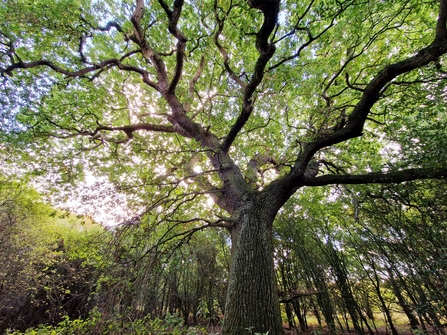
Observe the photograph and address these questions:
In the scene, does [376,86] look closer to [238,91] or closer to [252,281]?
[238,91]

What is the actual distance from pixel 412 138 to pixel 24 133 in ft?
27.9

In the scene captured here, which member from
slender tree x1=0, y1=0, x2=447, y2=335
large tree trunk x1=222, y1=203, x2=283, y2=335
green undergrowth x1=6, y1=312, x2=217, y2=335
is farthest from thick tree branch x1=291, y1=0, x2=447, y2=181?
green undergrowth x1=6, y1=312, x2=217, y2=335

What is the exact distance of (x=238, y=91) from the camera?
16.5ft

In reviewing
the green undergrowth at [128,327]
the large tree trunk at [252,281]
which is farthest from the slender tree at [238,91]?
the green undergrowth at [128,327]

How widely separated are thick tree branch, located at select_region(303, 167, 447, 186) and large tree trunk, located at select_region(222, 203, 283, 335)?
128 cm

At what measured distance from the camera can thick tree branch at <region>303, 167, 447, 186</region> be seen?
282cm

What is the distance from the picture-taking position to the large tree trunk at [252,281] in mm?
2498

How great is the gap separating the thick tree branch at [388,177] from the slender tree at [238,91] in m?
0.02

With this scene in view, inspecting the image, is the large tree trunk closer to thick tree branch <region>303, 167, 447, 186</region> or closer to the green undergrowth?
the green undergrowth

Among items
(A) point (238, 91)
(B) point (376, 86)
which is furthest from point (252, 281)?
(A) point (238, 91)

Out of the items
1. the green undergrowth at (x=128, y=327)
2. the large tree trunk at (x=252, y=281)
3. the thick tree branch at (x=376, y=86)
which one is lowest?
the green undergrowth at (x=128, y=327)

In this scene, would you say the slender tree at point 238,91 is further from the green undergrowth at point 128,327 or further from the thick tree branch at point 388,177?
the green undergrowth at point 128,327

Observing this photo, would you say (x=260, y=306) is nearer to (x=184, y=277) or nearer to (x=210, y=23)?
(x=184, y=277)

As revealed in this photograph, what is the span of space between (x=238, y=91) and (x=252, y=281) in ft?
14.1
